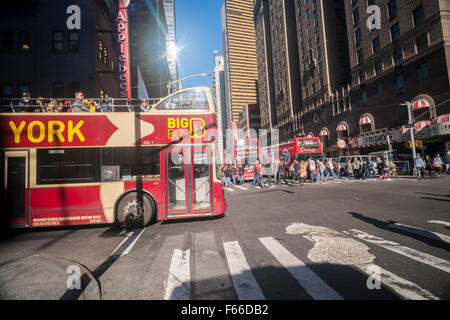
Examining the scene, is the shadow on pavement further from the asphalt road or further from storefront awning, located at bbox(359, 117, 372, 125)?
storefront awning, located at bbox(359, 117, 372, 125)

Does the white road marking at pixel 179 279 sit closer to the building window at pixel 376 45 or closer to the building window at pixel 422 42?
the building window at pixel 422 42

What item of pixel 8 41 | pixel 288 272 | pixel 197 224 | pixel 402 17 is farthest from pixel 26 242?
pixel 402 17

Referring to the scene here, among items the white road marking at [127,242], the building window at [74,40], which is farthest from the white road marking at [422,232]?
the building window at [74,40]

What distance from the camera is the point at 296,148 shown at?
22.8m

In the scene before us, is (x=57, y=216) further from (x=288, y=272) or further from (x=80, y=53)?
(x=80, y=53)

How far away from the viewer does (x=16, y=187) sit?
657 cm

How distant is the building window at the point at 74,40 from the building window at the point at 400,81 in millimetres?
33851

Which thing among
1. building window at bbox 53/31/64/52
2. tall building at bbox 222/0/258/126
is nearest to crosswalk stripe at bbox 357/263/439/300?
building window at bbox 53/31/64/52

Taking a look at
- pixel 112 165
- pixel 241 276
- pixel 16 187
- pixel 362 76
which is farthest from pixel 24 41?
pixel 362 76

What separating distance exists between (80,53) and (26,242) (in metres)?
17.4

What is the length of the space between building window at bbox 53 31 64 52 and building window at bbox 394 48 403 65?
114 feet

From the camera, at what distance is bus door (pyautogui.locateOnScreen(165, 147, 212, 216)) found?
7109 millimetres

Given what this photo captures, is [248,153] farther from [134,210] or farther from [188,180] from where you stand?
[134,210]

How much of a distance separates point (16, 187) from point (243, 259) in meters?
7.28
